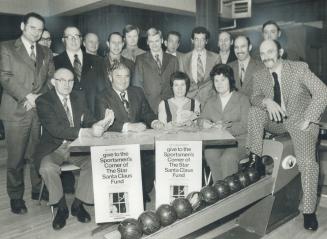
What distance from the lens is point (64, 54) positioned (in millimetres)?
3662

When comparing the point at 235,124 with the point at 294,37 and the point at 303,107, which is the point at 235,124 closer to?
the point at 303,107

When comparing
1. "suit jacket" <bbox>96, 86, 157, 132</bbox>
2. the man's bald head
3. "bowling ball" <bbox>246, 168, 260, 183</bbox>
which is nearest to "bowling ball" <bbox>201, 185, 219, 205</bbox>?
"bowling ball" <bbox>246, 168, 260, 183</bbox>

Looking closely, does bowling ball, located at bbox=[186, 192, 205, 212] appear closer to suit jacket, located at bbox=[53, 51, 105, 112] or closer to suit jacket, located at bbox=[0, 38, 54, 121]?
suit jacket, located at bbox=[53, 51, 105, 112]

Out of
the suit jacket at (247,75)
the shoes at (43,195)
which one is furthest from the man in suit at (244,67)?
the shoes at (43,195)

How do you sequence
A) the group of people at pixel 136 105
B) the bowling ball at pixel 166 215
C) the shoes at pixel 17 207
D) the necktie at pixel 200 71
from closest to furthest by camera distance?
the bowling ball at pixel 166 215, the group of people at pixel 136 105, the shoes at pixel 17 207, the necktie at pixel 200 71

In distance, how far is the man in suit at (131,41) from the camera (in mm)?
4047

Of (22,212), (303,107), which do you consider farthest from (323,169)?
(22,212)

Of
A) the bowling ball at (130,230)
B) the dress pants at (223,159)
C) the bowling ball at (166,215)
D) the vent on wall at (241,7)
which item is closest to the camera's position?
the bowling ball at (130,230)

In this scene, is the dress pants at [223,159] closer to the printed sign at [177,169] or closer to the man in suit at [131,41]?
the printed sign at [177,169]

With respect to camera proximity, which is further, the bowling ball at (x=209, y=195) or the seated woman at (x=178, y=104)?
the seated woman at (x=178, y=104)

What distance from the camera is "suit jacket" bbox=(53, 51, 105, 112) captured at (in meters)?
3.64

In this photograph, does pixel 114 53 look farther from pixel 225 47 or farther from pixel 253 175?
pixel 253 175

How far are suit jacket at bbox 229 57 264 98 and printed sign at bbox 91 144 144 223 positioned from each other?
1554 millimetres

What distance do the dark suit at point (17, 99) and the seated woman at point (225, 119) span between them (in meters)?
1.65
